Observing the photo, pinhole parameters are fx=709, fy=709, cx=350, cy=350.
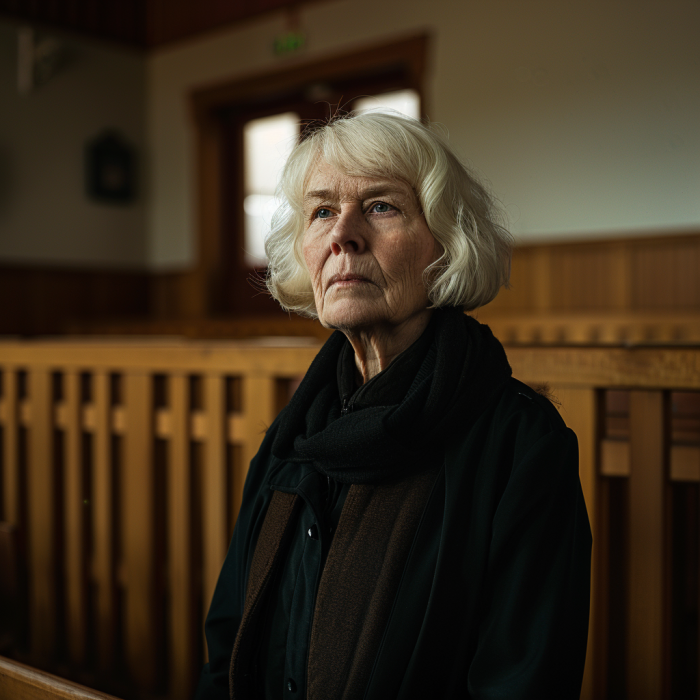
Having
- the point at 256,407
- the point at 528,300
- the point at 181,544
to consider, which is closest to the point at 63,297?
the point at 528,300

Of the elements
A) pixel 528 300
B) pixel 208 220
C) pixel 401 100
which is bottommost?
pixel 528 300

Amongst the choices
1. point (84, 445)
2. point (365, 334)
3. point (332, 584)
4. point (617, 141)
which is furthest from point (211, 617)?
point (617, 141)

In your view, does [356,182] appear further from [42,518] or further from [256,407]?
[42,518]

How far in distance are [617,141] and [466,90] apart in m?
1.07

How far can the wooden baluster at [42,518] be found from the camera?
6.76ft

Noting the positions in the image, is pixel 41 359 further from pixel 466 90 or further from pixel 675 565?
pixel 466 90

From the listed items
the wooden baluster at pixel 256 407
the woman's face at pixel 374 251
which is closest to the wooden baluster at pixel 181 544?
the wooden baluster at pixel 256 407

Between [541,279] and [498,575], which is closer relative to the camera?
[498,575]

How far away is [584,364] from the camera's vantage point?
1299 mm

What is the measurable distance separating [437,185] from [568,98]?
390 cm

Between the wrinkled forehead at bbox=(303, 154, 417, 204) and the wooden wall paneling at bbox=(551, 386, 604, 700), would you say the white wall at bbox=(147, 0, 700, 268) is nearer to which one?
the wooden wall paneling at bbox=(551, 386, 604, 700)

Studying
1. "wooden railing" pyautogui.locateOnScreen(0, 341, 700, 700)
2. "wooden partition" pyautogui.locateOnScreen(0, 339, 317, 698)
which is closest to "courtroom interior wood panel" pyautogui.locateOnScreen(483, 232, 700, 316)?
"wooden railing" pyautogui.locateOnScreen(0, 341, 700, 700)

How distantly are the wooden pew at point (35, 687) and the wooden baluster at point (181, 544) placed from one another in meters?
0.81

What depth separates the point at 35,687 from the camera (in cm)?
90
